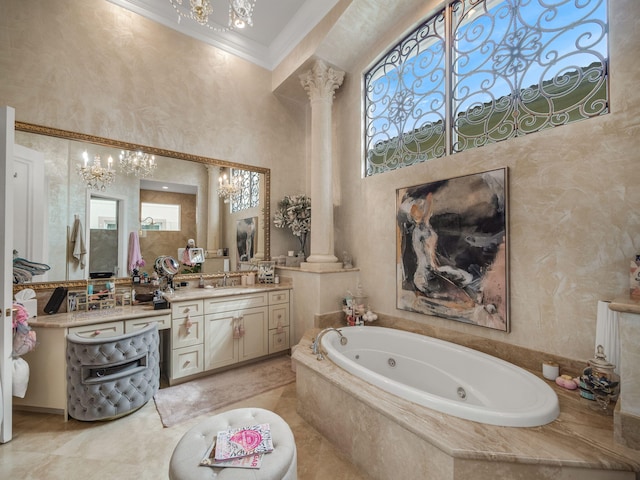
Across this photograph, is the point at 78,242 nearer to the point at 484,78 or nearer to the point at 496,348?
the point at 496,348

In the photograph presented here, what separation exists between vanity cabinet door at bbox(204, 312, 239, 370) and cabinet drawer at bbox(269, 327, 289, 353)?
455 mm

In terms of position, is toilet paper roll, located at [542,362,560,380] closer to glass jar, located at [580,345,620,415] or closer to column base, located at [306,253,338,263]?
glass jar, located at [580,345,620,415]

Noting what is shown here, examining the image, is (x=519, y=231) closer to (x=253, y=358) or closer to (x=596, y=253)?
(x=596, y=253)

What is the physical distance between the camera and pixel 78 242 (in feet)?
8.49

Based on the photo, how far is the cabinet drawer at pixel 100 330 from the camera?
2186 mm

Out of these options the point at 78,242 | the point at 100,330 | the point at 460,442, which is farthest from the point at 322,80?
the point at 460,442

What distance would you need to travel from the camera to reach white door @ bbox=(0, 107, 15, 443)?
73.6 inches

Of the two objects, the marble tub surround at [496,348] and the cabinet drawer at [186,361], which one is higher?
the marble tub surround at [496,348]

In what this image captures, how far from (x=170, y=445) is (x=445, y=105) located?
3717 millimetres

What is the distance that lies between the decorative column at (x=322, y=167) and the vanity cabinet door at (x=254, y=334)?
0.80m

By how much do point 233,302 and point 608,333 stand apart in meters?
3.13

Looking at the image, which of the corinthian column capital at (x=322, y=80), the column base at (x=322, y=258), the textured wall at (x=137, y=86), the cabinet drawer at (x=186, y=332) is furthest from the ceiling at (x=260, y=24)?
the cabinet drawer at (x=186, y=332)

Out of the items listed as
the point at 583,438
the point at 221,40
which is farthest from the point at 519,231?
the point at 221,40

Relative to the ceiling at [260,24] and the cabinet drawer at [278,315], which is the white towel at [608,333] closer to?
the cabinet drawer at [278,315]
